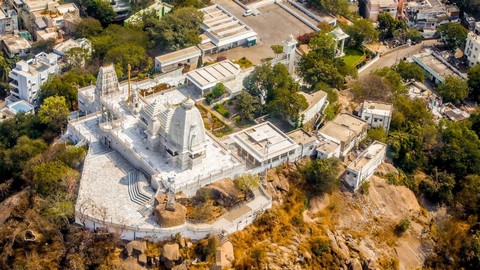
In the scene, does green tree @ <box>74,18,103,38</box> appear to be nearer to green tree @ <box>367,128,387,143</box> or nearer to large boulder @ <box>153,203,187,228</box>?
green tree @ <box>367,128,387,143</box>

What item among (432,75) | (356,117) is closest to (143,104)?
(356,117)

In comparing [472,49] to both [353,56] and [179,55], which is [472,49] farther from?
[179,55]

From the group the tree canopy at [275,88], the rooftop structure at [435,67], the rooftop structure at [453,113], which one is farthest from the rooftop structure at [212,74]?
the rooftop structure at [435,67]

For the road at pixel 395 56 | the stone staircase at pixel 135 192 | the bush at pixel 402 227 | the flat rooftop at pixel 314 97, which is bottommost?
the bush at pixel 402 227

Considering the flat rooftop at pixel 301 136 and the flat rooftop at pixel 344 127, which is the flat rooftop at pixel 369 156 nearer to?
the flat rooftop at pixel 344 127

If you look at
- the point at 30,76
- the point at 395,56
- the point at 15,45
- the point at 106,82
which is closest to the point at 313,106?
the point at 106,82

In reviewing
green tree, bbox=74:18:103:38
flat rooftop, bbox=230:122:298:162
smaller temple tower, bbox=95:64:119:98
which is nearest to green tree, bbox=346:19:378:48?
flat rooftop, bbox=230:122:298:162
